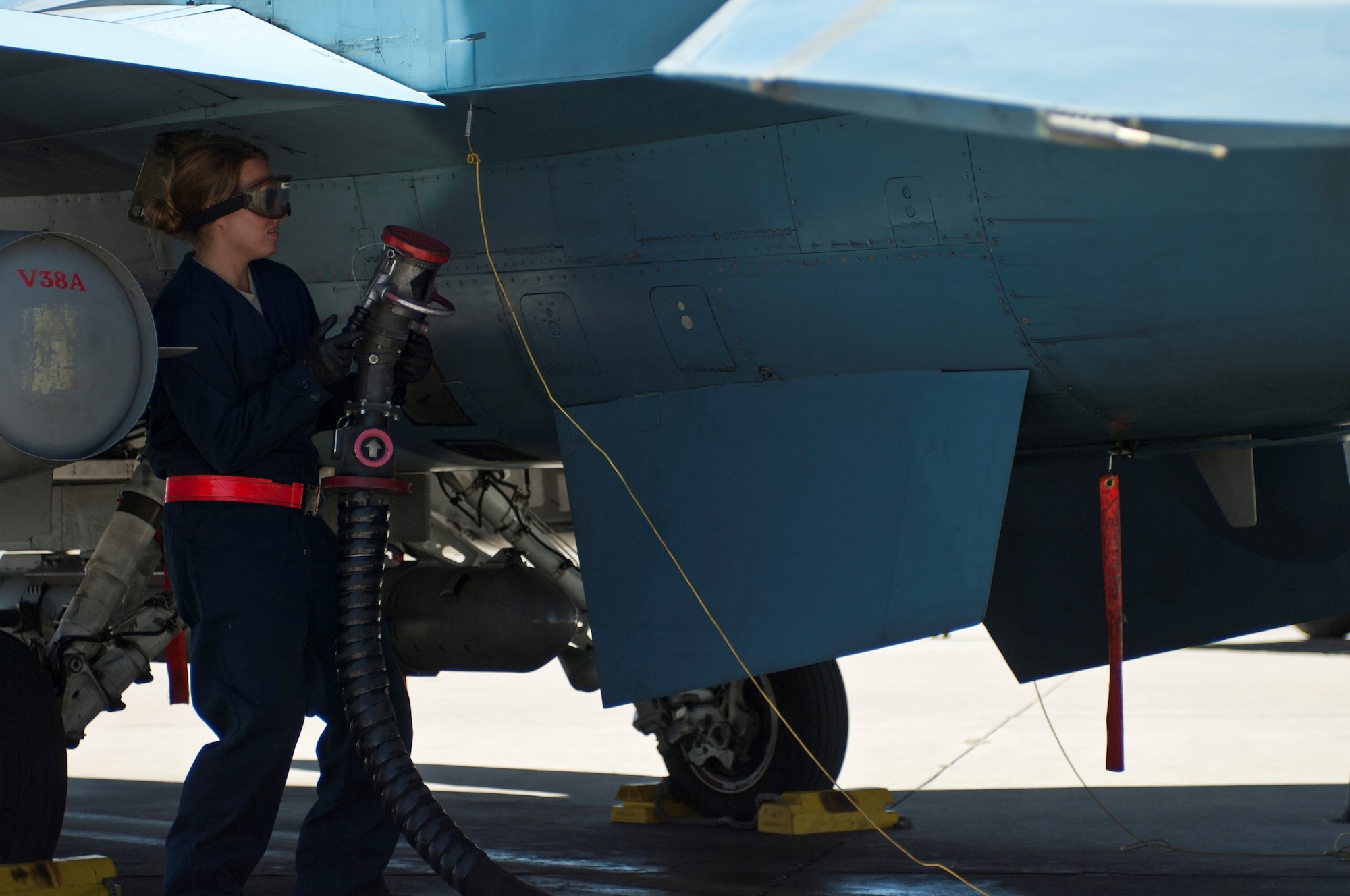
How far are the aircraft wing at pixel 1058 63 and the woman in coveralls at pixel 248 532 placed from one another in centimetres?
144

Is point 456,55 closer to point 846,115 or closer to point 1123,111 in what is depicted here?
point 846,115

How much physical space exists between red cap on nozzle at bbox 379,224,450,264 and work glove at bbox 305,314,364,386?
8.9 inches

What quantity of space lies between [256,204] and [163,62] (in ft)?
1.44

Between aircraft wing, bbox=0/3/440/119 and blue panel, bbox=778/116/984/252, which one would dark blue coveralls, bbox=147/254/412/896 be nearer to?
aircraft wing, bbox=0/3/440/119

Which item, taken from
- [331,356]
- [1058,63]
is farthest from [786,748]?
[1058,63]

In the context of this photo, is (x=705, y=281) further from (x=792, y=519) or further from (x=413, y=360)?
(x=413, y=360)

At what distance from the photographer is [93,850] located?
5.37m

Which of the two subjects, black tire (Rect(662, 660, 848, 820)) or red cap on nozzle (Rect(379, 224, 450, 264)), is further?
black tire (Rect(662, 660, 848, 820))

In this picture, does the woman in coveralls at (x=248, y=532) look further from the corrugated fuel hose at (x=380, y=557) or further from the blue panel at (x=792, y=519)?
the blue panel at (x=792, y=519)

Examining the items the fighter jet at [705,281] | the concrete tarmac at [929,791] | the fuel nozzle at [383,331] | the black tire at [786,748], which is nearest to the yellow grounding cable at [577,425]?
the fighter jet at [705,281]

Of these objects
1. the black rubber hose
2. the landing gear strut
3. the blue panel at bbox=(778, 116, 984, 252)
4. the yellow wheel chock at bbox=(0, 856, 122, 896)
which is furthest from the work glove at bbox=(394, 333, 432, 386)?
the landing gear strut

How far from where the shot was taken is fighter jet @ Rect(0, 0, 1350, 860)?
304cm

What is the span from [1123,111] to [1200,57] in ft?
0.82

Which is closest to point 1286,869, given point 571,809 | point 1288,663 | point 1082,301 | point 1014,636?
point 1014,636
